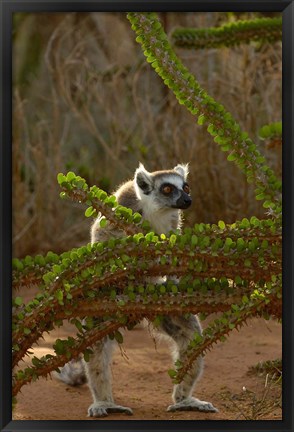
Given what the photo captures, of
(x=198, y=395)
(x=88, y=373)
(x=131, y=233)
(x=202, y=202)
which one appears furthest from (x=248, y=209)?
(x=131, y=233)

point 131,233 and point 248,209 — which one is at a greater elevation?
point 248,209

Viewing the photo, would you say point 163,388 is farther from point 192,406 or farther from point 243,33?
point 243,33

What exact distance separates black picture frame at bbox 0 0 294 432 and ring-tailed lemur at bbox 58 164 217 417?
3.33 feet

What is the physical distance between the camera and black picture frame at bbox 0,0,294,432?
2.87 m

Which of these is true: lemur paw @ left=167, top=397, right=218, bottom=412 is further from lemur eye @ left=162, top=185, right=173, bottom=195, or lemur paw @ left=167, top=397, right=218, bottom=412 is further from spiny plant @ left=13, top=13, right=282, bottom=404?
lemur eye @ left=162, top=185, right=173, bottom=195

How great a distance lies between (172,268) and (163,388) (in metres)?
2.02

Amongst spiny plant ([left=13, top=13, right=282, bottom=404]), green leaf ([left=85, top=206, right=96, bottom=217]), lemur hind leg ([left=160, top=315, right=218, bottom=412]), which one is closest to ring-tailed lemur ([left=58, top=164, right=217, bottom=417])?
lemur hind leg ([left=160, top=315, right=218, bottom=412])

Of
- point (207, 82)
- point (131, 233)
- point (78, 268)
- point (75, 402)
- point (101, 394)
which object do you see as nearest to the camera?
point (78, 268)

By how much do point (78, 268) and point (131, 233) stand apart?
33 cm

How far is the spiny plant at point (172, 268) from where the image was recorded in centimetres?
284

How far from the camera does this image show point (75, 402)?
14.5 feet

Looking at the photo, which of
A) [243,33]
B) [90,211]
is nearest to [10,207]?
[90,211]

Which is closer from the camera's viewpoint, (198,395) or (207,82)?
(198,395)

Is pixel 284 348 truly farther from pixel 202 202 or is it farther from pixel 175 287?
pixel 202 202
